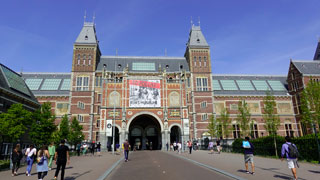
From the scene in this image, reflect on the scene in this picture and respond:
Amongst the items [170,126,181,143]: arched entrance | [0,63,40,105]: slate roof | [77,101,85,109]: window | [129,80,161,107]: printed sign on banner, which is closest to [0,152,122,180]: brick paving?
[0,63,40,105]: slate roof

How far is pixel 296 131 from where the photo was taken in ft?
161

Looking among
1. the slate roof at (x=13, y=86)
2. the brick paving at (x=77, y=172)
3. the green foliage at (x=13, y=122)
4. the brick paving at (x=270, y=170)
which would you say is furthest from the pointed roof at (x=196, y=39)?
the brick paving at (x=77, y=172)

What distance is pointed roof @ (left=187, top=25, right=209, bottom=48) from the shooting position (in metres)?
51.1

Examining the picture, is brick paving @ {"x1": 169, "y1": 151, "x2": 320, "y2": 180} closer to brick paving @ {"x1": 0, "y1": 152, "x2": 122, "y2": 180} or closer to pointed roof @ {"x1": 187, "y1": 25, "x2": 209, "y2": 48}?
brick paving @ {"x1": 0, "y1": 152, "x2": 122, "y2": 180}

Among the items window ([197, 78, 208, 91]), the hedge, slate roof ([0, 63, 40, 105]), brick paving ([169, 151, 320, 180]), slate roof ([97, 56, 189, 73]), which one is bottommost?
brick paving ([169, 151, 320, 180])

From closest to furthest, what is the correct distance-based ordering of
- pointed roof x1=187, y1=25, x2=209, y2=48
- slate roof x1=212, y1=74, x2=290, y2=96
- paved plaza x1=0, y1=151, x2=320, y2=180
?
paved plaza x1=0, y1=151, x2=320, y2=180
pointed roof x1=187, y1=25, x2=209, y2=48
slate roof x1=212, y1=74, x2=290, y2=96

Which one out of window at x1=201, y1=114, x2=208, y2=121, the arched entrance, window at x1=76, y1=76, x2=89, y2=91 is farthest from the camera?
window at x1=76, y1=76, x2=89, y2=91

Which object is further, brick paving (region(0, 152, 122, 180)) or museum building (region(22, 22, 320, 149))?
museum building (region(22, 22, 320, 149))

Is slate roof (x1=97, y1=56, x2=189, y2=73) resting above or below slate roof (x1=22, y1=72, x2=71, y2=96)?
above

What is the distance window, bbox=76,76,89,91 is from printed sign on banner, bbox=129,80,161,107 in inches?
444

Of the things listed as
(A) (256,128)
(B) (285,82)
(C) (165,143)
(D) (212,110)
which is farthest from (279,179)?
(B) (285,82)

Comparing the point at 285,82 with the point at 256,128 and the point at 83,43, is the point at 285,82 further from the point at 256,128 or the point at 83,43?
the point at 83,43

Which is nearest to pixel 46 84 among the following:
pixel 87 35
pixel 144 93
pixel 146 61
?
pixel 87 35

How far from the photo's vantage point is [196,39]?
52469mm
